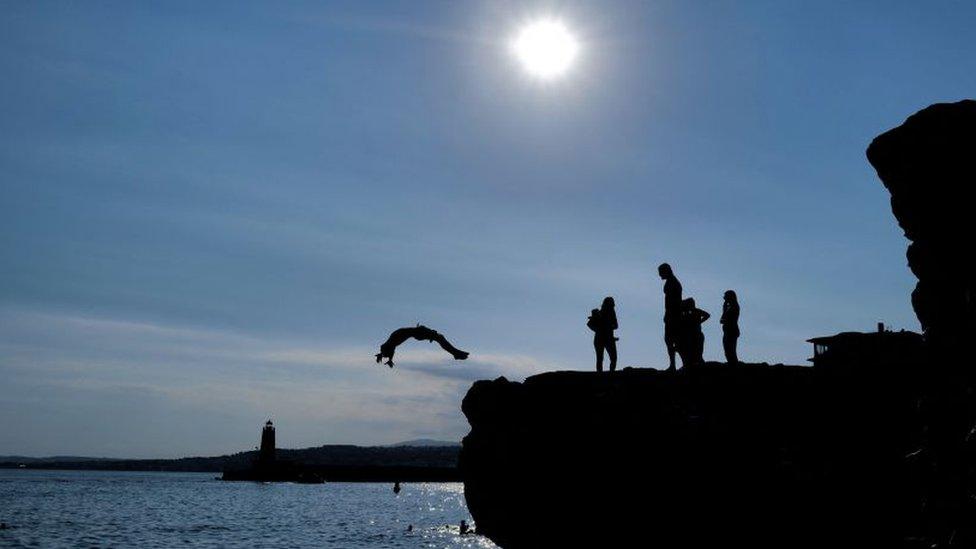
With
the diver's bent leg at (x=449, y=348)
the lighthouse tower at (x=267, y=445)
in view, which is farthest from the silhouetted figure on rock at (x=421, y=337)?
the lighthouse tower at (x=267, y=445)

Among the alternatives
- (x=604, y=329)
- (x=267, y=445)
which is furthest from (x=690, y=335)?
(x=267, y=445)

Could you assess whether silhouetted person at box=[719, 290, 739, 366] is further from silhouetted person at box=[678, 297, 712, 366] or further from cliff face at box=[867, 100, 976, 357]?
cliff face at box=[867, 100, 976, 357]

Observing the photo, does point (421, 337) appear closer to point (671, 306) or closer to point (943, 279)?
point (671, 306)

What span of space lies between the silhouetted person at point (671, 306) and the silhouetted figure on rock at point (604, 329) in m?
1.81

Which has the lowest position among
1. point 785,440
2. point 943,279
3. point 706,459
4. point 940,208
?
point 706,459

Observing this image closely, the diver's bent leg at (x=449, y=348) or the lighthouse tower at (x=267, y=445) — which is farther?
the lighthouse tower at (x=267, y=445)

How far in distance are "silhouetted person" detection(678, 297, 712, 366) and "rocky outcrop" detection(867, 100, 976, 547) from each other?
28.6 ft

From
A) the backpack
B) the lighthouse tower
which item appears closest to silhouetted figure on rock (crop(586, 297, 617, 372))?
the backpack

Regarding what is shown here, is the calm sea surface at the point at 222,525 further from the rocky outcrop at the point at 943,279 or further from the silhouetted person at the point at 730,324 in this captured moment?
the rocky outcrop at the point at 943,279

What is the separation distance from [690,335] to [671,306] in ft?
3.06

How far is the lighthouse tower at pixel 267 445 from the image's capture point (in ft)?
405

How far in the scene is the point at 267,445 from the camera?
127 m

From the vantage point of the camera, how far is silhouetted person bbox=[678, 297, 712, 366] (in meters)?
17.8

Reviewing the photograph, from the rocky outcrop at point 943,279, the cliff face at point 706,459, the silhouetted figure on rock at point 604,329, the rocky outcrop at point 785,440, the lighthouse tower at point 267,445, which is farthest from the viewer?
the lighthouse tower at point 267,445
